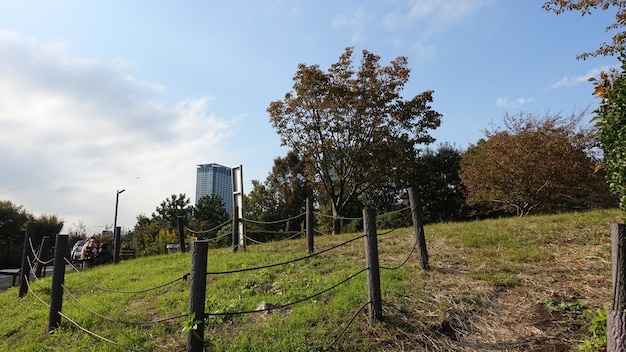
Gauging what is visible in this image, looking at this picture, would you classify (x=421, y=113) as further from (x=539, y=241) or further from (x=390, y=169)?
(x=539, y=241)

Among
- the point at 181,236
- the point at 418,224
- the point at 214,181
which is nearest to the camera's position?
the point at 418,224

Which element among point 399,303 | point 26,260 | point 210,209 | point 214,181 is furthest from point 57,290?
point 214,181

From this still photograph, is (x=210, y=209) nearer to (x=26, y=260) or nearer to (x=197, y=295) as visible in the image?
(x=26, y=260)

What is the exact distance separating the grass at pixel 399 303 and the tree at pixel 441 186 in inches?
713

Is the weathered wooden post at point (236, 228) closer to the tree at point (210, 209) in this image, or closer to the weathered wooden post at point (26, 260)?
the weathered wooden post at point (26, 260)

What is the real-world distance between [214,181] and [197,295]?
157 feet

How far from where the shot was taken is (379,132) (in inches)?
611

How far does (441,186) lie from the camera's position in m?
27.2

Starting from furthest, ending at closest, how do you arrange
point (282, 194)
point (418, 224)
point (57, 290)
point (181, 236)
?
point (282, 194), point (181, 236), point (418, 224), point (57, 290)

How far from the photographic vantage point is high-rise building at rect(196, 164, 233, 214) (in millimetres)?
47469

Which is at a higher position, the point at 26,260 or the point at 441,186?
the point at 441,186

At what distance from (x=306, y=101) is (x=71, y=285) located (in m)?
10.1

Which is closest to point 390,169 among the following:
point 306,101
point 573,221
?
point 306,101

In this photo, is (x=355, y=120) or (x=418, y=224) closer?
(x=418, y=224)
